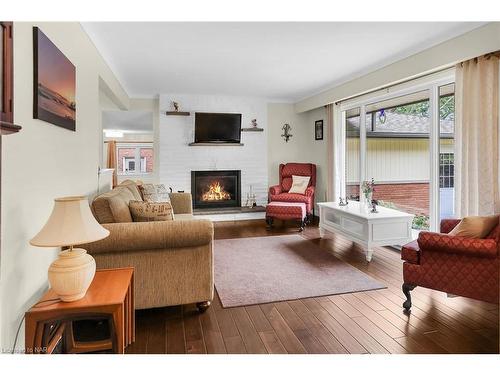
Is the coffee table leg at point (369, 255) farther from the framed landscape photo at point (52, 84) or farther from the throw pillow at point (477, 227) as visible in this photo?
the framed landscape photo at point (52, 84)

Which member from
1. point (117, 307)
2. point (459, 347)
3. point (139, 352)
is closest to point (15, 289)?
point (117, 307)

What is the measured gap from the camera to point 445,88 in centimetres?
390

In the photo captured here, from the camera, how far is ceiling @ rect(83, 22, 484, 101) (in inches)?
123

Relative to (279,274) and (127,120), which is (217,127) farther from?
(279,274)

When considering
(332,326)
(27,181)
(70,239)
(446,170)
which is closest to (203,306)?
(332,326)

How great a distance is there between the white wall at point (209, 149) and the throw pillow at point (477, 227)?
470cm

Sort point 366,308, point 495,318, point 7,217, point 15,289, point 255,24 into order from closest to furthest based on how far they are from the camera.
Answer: point 7,217 → point 15,289 → point 495,318 → point 366,308 → point 255,24

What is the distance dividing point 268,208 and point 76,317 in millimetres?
4265

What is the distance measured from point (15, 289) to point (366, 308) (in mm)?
2402

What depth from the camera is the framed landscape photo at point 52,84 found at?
189cm

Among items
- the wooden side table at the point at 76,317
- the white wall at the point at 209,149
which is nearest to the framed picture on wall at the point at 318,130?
the white wall at the point at 209,149

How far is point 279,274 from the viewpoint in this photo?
136 inches

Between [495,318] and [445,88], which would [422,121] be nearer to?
[445,88]

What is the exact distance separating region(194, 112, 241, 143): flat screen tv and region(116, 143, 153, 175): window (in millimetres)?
4607
